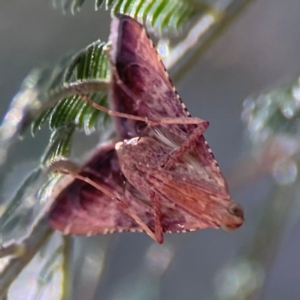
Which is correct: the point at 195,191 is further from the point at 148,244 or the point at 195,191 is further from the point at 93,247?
the point at 148,244

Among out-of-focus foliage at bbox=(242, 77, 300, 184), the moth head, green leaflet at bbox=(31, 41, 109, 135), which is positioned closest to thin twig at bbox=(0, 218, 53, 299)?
green leaflet at bbox=(31, 41, 109, 135)

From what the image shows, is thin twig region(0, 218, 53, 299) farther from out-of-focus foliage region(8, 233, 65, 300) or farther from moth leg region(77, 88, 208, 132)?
moth leg region(77, 88, 208, 132)

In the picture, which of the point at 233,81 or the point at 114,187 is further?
the point at 233,81

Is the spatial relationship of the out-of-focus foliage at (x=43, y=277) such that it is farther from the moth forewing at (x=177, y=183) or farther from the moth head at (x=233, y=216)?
the moth head at (x=233, y=216)

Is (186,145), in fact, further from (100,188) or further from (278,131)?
(278,131)

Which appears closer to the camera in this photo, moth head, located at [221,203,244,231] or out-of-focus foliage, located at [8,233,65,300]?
moth head, located at [221,203,244,231]

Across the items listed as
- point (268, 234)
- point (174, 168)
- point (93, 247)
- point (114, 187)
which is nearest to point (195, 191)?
point (174, 168)

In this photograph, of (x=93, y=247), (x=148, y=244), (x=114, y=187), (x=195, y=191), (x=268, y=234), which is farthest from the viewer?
(x=148, y=244)

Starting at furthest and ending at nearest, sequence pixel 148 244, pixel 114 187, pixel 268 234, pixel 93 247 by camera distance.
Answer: pixel 148 244
pixel 93 247
pixel 268 234
pixel 114 187

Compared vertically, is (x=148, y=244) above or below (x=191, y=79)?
below

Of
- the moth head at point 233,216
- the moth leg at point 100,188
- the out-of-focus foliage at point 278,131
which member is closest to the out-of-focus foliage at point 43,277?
the moth leg at point 100,188
